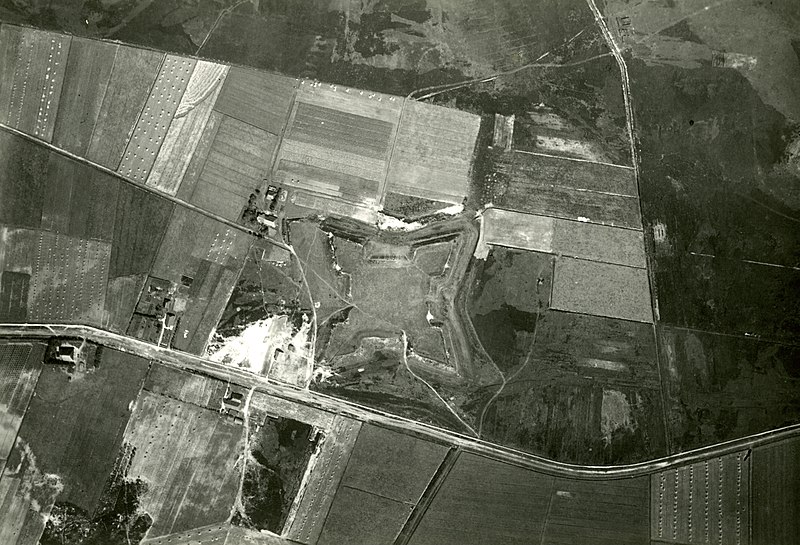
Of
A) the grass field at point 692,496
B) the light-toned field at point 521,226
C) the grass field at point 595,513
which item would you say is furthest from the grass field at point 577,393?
the light-toned field at point 521,226

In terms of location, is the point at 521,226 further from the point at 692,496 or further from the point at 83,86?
the point at 83,86

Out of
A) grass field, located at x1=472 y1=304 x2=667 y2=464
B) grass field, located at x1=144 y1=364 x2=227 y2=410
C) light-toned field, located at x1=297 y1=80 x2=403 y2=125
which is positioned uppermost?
light-toned field, located at x1=297 y1=80 x2=403 y2=125

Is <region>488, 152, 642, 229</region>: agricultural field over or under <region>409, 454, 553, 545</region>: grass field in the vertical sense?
over

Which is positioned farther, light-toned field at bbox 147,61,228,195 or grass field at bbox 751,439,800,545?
grass field at bbox 751,439,800,545

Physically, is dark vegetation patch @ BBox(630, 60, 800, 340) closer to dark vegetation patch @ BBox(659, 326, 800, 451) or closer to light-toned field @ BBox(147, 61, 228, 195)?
dark vegetation patch @ BBox(659, 326, 800, 451)

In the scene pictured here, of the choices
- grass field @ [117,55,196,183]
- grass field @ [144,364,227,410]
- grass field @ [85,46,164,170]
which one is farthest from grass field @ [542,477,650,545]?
grass field @ [85,46,164,170]

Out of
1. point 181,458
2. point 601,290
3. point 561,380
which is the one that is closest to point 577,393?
point 561,380
